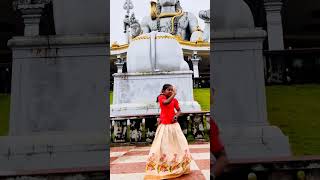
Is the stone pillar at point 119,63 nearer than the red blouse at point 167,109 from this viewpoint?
No

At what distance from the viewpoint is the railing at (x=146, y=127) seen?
4.97 metres

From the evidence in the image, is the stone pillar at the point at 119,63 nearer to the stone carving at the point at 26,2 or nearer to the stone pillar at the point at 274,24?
the stone carving at the point at 26,2

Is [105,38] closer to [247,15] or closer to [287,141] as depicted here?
[247,15]

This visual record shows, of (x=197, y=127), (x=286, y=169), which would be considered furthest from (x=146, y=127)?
(x=286, y=169)

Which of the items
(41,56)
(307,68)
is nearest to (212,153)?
(307,68)

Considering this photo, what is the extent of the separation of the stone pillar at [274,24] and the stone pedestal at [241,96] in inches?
9.1

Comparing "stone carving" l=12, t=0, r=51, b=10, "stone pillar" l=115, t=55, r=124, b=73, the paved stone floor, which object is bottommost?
the paved stone floor

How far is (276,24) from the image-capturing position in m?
3.47

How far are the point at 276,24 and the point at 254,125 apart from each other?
993 millimetres

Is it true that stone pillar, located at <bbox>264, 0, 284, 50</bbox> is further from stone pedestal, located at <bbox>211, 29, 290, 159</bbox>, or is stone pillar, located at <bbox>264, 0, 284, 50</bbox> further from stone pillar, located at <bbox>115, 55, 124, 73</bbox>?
stone pillar, located at <bbox>115, 55, 124, 73</bbox>

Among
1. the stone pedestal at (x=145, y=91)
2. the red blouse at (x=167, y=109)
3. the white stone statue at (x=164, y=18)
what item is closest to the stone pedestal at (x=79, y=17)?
the red blouse at (x=167, y=109)

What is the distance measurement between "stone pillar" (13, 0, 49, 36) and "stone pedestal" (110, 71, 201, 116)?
5.77 ft

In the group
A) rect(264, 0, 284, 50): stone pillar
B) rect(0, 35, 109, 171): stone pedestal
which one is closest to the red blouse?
rect(0, 35, 109, 171): stone pedestal

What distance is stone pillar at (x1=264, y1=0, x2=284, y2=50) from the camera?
134 inches
